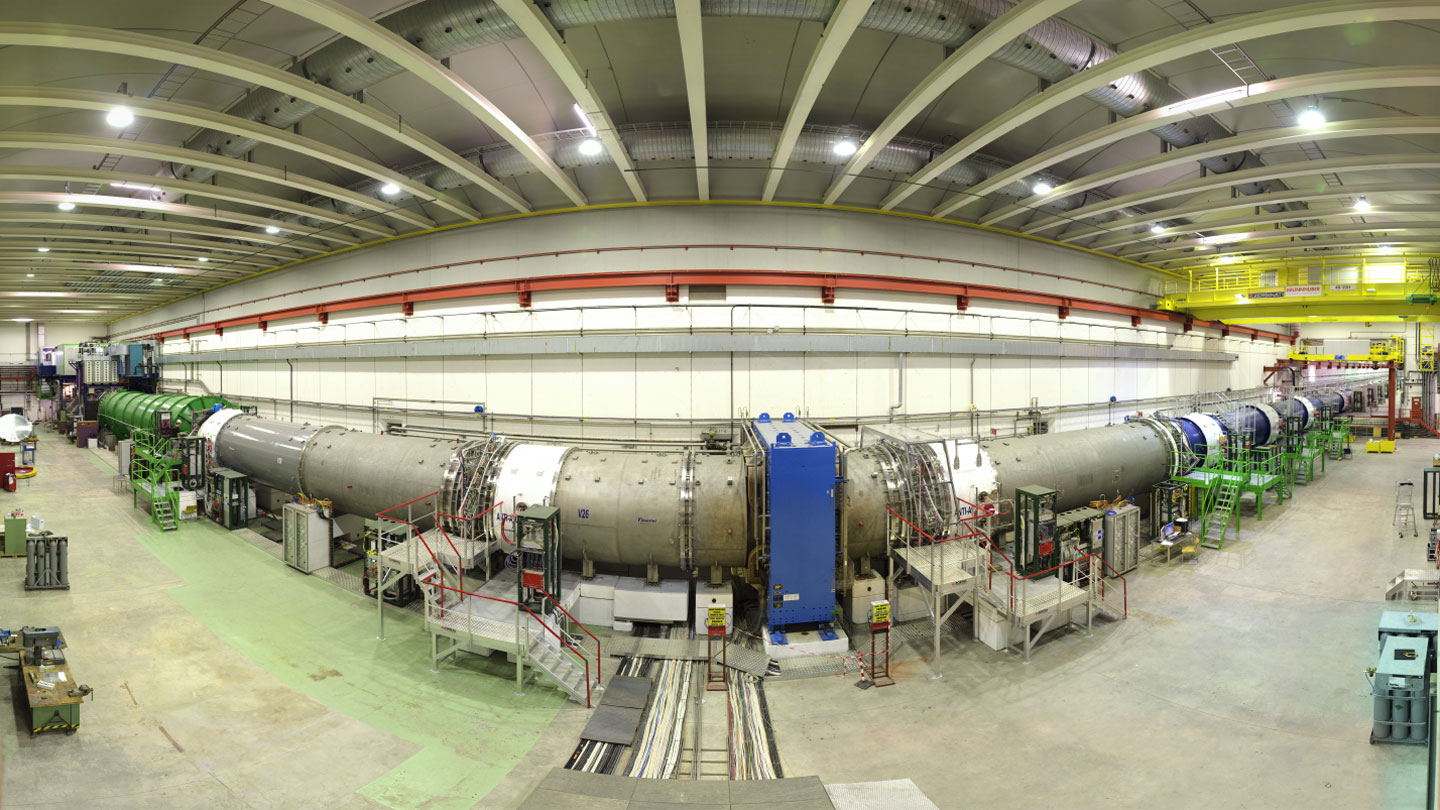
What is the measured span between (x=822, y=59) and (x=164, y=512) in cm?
1862

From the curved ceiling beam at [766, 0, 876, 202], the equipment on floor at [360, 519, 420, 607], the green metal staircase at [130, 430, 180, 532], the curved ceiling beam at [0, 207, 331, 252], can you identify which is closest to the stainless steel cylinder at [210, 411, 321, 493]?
the green metal staircase at [130, 430, 180, 532]

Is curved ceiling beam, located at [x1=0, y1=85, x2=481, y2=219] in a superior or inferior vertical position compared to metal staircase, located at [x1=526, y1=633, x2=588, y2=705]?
superior

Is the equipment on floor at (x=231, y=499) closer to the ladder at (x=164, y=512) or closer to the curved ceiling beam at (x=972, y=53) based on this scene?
the ladder at (x=164, y=512)

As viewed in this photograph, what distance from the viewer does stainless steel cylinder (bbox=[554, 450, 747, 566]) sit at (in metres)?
7.77

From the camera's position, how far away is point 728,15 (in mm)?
5523

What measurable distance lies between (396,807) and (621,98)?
30.7 ft

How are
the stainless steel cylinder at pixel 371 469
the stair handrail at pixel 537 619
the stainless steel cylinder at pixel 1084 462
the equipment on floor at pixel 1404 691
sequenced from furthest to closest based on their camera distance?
the stainless steel cylinder at pixel 1084 462, the stainless steel cylinder at pixel 371 469, the stair handrail at pixel 537 619, the equipment on floor at pixel 1404 691

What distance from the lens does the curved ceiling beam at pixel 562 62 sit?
468cm

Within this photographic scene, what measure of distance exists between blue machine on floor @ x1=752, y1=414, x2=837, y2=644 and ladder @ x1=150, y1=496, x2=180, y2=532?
50.2 ft

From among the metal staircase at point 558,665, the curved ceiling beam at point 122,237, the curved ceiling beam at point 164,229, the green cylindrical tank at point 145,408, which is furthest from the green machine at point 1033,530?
the green cylindrical tank at point 145,408

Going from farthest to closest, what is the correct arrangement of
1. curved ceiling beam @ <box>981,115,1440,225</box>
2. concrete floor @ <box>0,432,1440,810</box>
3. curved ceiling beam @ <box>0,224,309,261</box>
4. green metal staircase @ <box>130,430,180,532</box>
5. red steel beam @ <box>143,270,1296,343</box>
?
green metal staircase @ <box>130,430,180,532</box>, curved ceiling beam @ <box>0,224,309,261</box>, red steel beam @ <box>143,270,1296,343</box>, curved ceiling beam @ <box>981,115,1440,225</box>, concrete floor @ <box>0,432,1440,810</box>

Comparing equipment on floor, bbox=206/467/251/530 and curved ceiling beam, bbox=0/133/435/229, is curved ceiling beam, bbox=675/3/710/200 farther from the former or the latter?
equipment on floor, bbox=206/467/251/530

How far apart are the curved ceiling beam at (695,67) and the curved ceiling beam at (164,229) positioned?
1211 cm

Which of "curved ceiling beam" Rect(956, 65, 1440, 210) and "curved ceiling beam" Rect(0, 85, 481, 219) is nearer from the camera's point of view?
"curved ceiling beam" Rect(956, 65, 1440, 210)
